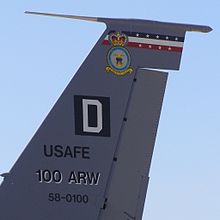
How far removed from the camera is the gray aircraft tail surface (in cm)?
1586

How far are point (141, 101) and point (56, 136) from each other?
4.92 ft

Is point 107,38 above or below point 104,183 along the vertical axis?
above

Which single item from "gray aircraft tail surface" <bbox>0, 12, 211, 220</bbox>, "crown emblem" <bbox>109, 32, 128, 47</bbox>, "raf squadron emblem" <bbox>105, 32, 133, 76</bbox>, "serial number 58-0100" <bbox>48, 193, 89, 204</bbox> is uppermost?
"crown emblem" <bbox>109, 32, 128, 47</bbox>

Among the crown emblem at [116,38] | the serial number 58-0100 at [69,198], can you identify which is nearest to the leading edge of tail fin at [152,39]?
the crown emblem at [116,38]

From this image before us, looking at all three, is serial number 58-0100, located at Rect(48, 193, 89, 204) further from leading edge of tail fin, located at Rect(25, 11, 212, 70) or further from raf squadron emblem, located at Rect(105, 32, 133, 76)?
leading edge of tail fin, located at Rect(25, 11, 212, 70)

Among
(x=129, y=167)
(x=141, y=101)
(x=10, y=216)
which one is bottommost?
(x=10, y=216)

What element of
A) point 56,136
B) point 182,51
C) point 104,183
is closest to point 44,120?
point 56,136

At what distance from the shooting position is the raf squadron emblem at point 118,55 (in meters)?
16.2

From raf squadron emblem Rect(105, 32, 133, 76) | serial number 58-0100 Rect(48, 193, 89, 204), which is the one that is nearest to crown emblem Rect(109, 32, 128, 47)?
raf squadron emblem Rect(105, 32, 133, 76)

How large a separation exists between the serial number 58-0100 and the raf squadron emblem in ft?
6.79

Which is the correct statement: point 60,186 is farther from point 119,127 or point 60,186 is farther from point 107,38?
point 107,38

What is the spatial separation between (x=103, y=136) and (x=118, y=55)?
133 centimetres

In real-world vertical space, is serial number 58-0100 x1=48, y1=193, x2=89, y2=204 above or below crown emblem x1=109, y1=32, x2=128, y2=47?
below

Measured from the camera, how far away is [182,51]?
1641 centimetres
